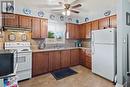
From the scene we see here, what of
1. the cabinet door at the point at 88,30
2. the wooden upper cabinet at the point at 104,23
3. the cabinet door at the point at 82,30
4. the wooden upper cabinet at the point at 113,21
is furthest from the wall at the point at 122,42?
the cabinet door at the point at 82,30

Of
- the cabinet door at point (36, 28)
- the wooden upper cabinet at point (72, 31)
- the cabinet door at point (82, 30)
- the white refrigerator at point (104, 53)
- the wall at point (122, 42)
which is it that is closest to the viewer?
the wall at point (122, 42)

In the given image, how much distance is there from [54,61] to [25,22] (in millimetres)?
1850

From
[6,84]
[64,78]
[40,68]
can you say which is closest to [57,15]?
[40,68]

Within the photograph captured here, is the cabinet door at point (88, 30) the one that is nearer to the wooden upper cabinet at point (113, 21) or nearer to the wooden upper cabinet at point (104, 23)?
the wooden upper cabinet at point (104, 23)

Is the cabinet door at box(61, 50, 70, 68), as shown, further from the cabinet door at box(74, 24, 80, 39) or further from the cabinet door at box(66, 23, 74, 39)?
the cabinet door at box(74, 24, 80, 39)

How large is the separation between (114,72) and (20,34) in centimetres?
319

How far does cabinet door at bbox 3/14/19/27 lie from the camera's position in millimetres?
3277

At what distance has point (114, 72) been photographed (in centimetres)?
307

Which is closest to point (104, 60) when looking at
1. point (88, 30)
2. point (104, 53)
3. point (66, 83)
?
point (104, 53)

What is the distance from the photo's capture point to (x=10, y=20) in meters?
3.35

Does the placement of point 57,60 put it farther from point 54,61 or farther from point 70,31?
point 70,31

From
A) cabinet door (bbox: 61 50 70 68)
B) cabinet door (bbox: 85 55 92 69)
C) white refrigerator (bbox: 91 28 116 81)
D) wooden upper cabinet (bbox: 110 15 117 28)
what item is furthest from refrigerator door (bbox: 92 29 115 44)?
cabinet door (bbox: 61 50 70 68)

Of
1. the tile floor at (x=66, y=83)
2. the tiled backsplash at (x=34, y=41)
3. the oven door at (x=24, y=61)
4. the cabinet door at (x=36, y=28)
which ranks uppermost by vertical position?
the cabinet door at (x=36, y=28)

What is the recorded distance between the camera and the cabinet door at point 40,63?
3.60 meters
